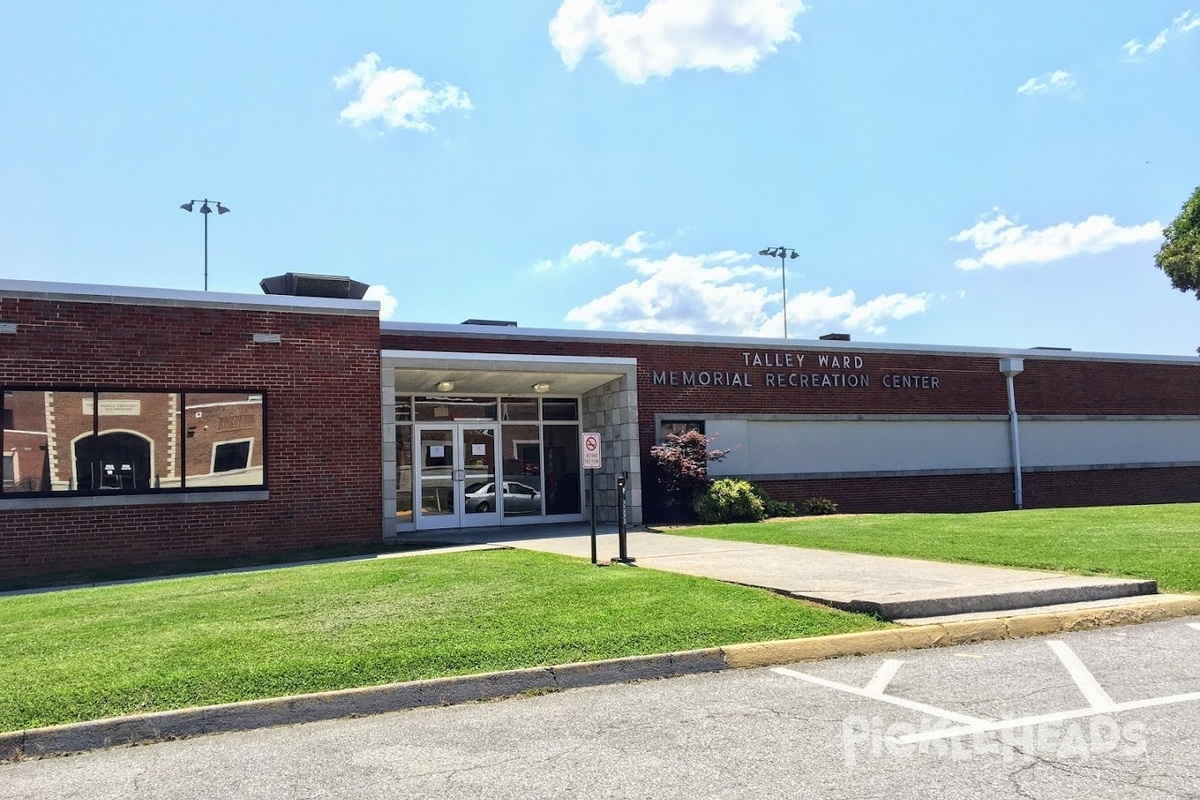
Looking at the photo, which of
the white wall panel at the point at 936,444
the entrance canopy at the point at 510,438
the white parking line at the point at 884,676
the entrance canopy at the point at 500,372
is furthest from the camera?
the white wall panel at the point at 936,444

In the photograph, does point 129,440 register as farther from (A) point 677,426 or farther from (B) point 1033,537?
(B) point 1033,537

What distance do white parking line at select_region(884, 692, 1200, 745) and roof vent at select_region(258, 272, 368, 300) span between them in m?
12.9

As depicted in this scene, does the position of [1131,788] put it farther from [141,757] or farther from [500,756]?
[141,757]

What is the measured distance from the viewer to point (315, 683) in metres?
6.19

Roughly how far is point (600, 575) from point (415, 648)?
3.50 meters

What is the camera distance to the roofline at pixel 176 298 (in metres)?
13.5

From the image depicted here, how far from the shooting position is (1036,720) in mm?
5262

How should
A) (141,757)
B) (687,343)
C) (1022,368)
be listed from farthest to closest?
(1022,368) → (687,343) → (141,757)

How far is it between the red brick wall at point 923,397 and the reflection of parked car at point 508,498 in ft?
7.82

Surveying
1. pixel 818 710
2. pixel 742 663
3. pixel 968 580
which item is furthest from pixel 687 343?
pixel 818 710

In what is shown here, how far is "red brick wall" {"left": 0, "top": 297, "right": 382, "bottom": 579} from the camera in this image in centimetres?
1345

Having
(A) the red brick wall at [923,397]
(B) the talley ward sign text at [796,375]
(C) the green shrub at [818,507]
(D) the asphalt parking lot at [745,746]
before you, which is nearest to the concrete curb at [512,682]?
(D) the asphalt parking lot at [745,746]

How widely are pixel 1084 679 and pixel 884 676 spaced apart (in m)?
1.30

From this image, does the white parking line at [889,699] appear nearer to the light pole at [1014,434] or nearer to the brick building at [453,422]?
the brick building at [453,422]
